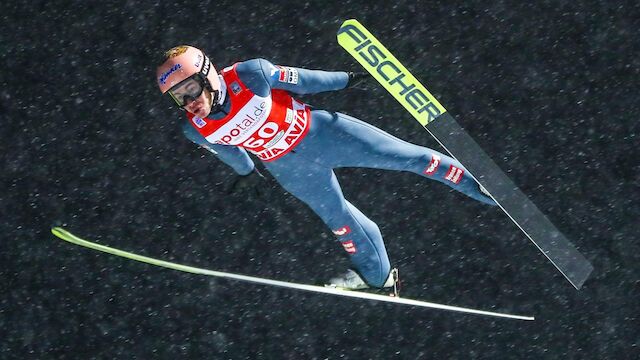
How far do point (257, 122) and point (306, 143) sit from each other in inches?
12.1

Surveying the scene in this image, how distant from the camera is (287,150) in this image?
7684 mm

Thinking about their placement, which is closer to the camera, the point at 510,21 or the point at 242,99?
the point at 242,99

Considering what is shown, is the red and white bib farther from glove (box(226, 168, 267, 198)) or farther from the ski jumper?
glove (box(226, 168, 267, 198))

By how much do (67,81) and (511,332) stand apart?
10.0 feet

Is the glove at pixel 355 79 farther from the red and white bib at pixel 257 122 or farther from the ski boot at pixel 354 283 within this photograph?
the ski boot at pixel 354 283

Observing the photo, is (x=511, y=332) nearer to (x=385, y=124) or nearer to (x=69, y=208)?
(x=385, y=124)

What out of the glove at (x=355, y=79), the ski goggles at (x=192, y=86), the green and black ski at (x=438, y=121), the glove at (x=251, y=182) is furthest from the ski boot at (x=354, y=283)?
the ski goggles at (x=192, y=86)

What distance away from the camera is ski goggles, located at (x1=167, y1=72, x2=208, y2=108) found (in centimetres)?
726

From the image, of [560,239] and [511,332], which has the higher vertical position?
[560,239]

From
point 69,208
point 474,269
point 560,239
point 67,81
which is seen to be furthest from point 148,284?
point 560,239

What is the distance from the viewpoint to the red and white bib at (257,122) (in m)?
7.48

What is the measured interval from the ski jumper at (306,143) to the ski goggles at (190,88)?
0.59 ft

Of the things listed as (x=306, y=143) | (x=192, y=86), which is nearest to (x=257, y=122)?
(x=306, y=143)

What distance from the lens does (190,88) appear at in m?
7.29
